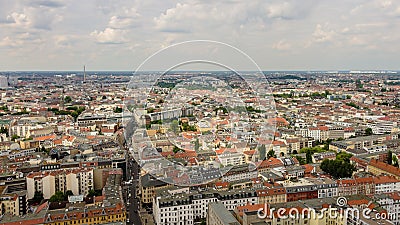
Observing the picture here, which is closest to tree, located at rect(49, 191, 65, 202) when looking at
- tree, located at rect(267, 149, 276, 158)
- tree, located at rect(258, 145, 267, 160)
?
tree, located at rect(258, 145, 267, 160)

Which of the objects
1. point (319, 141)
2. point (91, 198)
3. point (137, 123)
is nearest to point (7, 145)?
point (137, 123)

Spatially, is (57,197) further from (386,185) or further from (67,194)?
(386,185)

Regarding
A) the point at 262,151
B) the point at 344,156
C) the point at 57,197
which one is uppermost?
the point at 262,151

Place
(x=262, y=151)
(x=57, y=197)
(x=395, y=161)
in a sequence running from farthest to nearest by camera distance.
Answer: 1. (x=395, y=161)
2. (x=262, y=151)
3. (x=57, y=197)

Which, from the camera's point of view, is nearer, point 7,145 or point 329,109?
point 7,145

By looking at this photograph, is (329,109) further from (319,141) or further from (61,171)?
(61,171)

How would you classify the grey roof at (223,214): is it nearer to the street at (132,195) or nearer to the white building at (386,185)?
the street at (132,195)

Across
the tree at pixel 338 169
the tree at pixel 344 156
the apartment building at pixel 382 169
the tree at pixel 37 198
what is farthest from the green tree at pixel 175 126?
the apartment building at pixel 382 169

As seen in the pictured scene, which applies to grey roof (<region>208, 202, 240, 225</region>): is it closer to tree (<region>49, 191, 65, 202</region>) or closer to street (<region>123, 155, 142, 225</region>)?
street (<region>123, 155, 142, 225</region>)

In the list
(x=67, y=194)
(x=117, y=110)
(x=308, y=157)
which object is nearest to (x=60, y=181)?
(x=67, y=194)

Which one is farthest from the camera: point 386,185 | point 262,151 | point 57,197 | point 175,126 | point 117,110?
point 117,110

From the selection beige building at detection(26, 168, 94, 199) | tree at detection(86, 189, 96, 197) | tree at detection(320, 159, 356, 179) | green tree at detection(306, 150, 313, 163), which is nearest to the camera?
tree at detection(86, 189, 96, 197)
